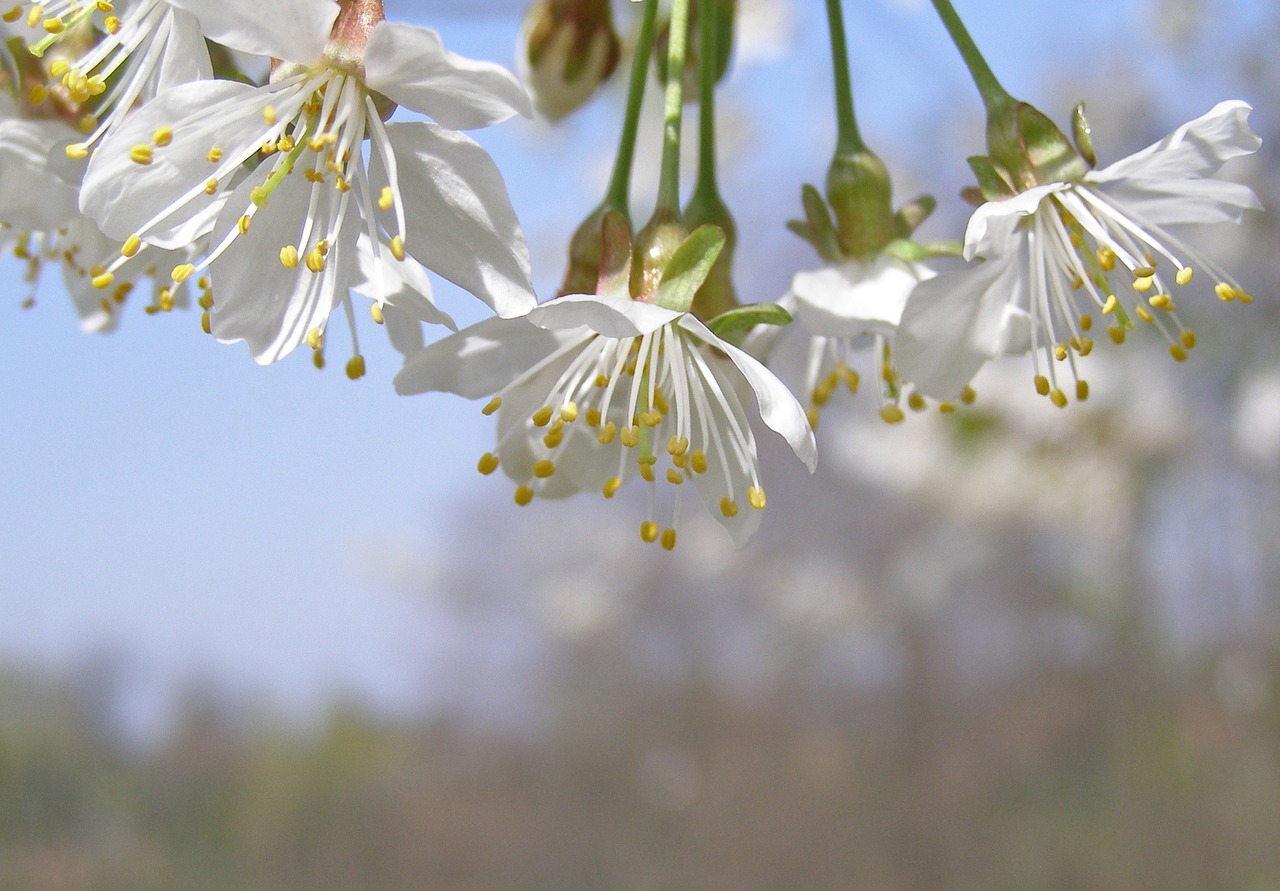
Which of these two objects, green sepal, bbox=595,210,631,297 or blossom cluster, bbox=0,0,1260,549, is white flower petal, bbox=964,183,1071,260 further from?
green sepal, bbox=595,210,631,297

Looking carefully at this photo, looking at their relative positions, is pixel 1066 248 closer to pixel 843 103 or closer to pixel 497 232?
pixel 843 103

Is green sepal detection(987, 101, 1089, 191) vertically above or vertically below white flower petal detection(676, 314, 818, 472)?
above

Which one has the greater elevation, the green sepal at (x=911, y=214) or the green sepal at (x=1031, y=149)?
the green sepal at (x=1031, y=149)

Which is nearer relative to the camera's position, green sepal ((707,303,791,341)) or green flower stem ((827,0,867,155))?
green sepal ((707,303,791,341))

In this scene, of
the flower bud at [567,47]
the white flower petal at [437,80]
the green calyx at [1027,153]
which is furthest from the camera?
the flower bud at [567,47]

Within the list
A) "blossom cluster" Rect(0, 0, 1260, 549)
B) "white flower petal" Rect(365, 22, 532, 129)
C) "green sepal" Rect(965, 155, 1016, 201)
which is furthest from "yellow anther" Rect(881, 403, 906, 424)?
"white flower petal" Rect(365, 22, 532, 129)

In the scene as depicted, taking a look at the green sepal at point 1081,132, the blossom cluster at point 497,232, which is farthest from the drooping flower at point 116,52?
the green sepal at point 1081,132

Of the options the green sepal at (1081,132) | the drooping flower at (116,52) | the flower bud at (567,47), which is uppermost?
the flower bud at (567,47)

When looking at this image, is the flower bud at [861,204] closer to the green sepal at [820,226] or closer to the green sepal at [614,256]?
the green sepal at [820,226]
